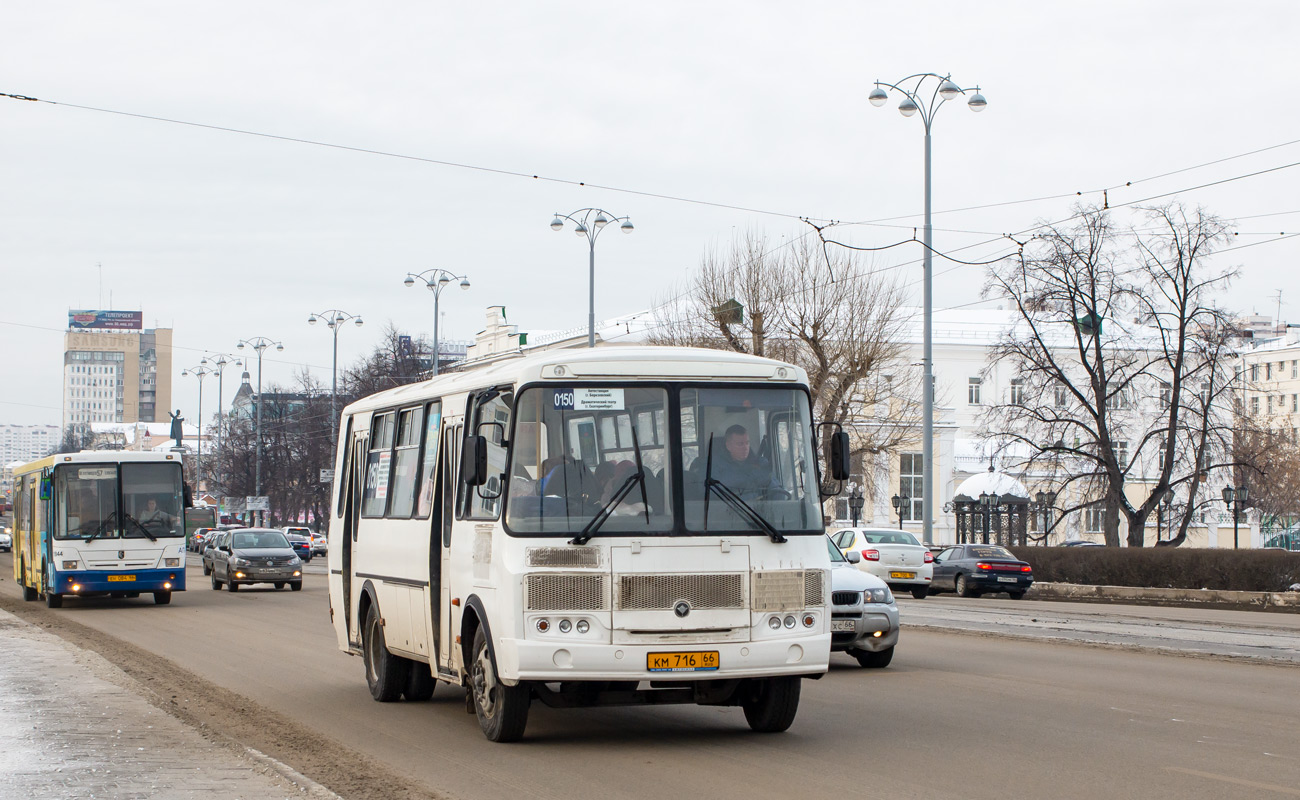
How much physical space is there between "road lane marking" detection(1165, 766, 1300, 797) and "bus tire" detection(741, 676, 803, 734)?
2.55 m

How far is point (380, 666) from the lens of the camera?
1272 cm

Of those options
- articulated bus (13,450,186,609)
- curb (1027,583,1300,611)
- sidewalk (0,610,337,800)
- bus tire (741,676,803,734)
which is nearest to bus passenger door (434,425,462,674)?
sidewalk (0,610,337,800)

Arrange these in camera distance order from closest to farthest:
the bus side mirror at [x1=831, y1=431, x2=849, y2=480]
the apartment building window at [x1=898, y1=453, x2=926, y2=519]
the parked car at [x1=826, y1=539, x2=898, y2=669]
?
the bus side mirror at [x1=831, y1=431, x2=849, y2=480] < the parked car at [x1=826, y1=539, x2=898, y2=669] < the apartment building window at [x1=898, y1=453, x2=926, y2=519]

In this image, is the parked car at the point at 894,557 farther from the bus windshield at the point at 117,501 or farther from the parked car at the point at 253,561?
the bus windshield at the point at 117,501

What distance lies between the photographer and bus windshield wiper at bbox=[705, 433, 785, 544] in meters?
9.73

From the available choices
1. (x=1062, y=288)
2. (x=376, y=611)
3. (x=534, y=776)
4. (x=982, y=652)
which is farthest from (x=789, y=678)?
(x=1062, y=288)

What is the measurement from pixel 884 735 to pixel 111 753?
5227mm

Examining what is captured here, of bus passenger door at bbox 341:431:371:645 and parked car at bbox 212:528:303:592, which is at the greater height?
bus passenger door at bbox 341:431:371:645

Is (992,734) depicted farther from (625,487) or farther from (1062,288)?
(1062,288)

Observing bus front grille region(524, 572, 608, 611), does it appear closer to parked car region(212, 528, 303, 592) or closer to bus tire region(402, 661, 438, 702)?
bus tire region(402, 661, 438, 702)

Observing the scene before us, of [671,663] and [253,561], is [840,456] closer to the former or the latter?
[671,663]

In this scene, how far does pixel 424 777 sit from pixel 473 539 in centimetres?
196

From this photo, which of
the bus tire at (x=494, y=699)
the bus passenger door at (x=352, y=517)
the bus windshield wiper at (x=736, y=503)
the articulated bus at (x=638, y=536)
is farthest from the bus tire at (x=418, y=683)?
the bus windshield wiper at (x=736, y=503)

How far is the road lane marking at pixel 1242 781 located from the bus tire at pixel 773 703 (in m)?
2.55
